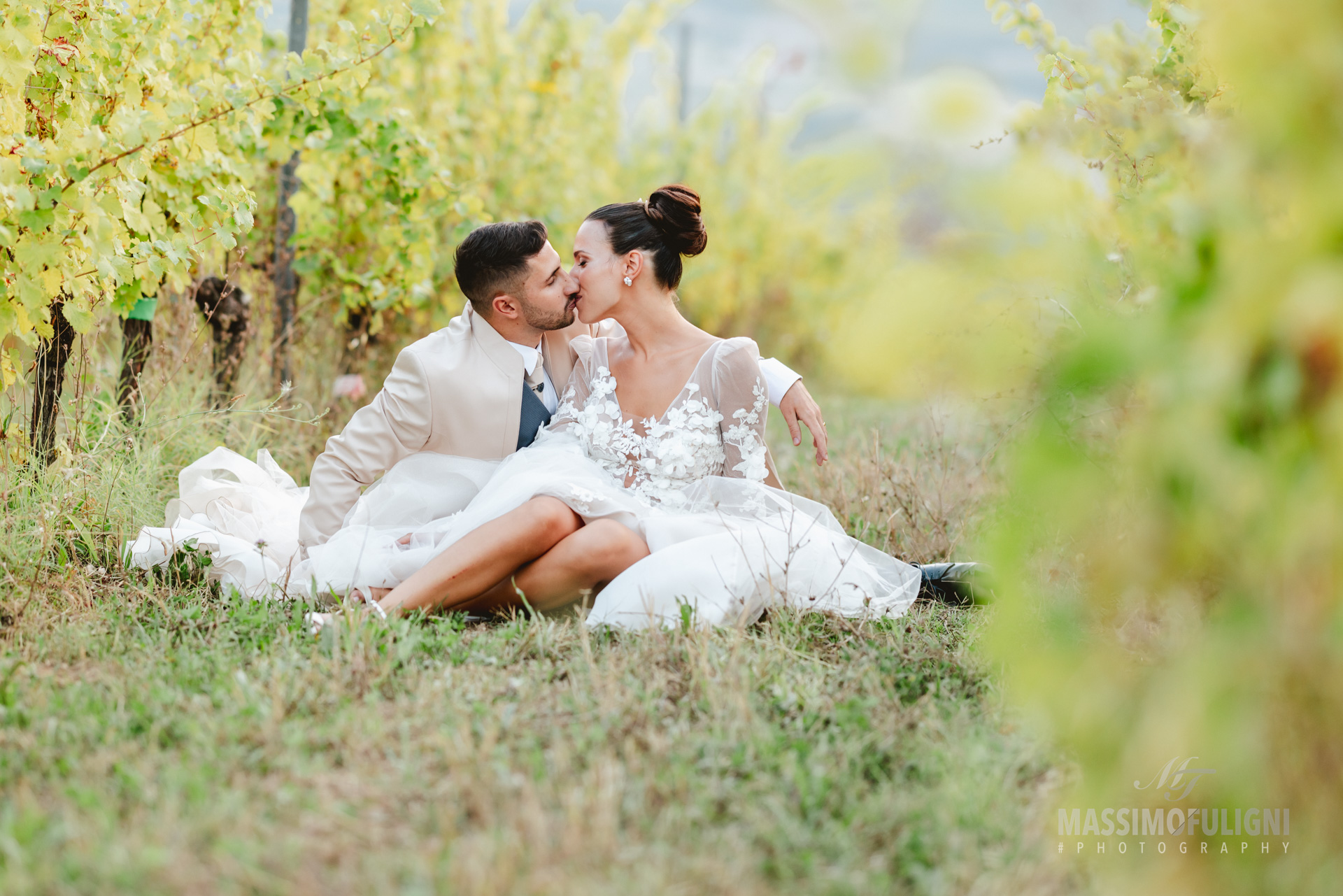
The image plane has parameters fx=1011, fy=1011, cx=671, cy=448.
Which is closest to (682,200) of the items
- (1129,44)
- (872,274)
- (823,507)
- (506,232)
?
(506,232)

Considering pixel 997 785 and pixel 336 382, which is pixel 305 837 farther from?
pixel 336 382

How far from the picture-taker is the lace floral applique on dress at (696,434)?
331cm

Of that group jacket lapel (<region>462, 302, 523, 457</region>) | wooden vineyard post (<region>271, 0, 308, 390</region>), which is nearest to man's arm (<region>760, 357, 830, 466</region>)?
jacket lapel (<region>462, 302, 523, 457</region>)

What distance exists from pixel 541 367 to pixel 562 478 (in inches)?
25.2

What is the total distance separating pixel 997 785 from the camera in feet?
6.11

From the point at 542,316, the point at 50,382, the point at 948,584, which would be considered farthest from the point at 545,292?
the point at 50,382

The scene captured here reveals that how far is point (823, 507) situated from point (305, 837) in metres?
2.03

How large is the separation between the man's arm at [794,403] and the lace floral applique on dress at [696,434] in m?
0.07

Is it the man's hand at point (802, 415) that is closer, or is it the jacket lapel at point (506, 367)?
the man's hand at point (802, 415)

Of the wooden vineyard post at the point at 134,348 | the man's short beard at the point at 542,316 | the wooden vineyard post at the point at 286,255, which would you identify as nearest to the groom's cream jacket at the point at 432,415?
the man's short beard at the point at 542,316

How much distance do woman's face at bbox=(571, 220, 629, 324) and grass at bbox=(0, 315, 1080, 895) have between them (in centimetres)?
118

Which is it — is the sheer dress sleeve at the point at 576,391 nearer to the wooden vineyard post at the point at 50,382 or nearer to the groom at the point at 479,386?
the groom at the point at 479,386

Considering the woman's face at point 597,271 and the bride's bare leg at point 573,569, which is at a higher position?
the woman's face at point 597,271

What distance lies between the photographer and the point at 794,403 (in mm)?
3270
